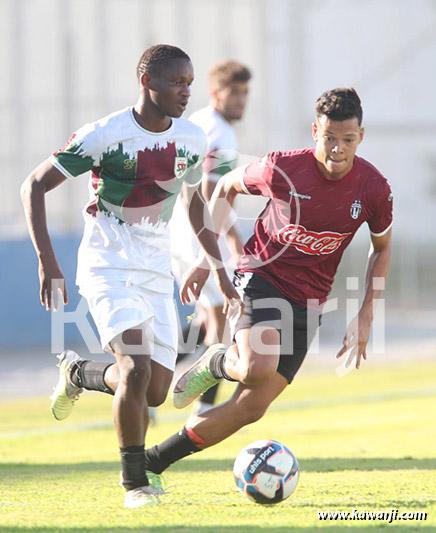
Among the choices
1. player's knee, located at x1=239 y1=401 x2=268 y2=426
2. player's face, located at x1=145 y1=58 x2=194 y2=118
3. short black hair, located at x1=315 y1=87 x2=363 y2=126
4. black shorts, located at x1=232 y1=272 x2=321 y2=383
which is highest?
player's face, located at x1=145 y1=58 x2=194 y2=118

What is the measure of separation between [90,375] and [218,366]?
78cm

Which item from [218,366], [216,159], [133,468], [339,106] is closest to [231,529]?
[133,468]

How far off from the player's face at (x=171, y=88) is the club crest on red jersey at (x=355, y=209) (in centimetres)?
107

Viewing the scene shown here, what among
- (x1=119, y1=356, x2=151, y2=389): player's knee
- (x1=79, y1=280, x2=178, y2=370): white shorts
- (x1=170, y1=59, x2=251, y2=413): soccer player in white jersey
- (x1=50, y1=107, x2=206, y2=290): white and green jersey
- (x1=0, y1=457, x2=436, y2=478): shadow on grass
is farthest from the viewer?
(x1=170, y1=59, x2=251, y2=413): soccer player in white jersey

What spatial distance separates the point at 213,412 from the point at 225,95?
3.65m

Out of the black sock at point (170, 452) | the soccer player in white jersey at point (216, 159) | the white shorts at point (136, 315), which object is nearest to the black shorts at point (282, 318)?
the white shorts at point (136, 315)

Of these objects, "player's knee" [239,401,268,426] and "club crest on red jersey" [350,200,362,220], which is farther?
"club crest on red jersey" [350,200,362,220]

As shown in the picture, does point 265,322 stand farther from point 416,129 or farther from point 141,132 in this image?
point 416,129

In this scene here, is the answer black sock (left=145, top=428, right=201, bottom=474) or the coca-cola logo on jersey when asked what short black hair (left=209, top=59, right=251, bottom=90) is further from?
black sock (left=145, top=428, right=201, bottom=474)

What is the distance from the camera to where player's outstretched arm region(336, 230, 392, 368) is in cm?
528

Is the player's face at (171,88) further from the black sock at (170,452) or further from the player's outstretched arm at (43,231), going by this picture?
the black sock at (170,452)

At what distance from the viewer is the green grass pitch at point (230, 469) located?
4.60 meters

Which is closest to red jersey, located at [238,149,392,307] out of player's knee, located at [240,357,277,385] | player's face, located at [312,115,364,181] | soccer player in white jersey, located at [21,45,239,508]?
player's face, located at [312,115,364,181]

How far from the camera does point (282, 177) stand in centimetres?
566
